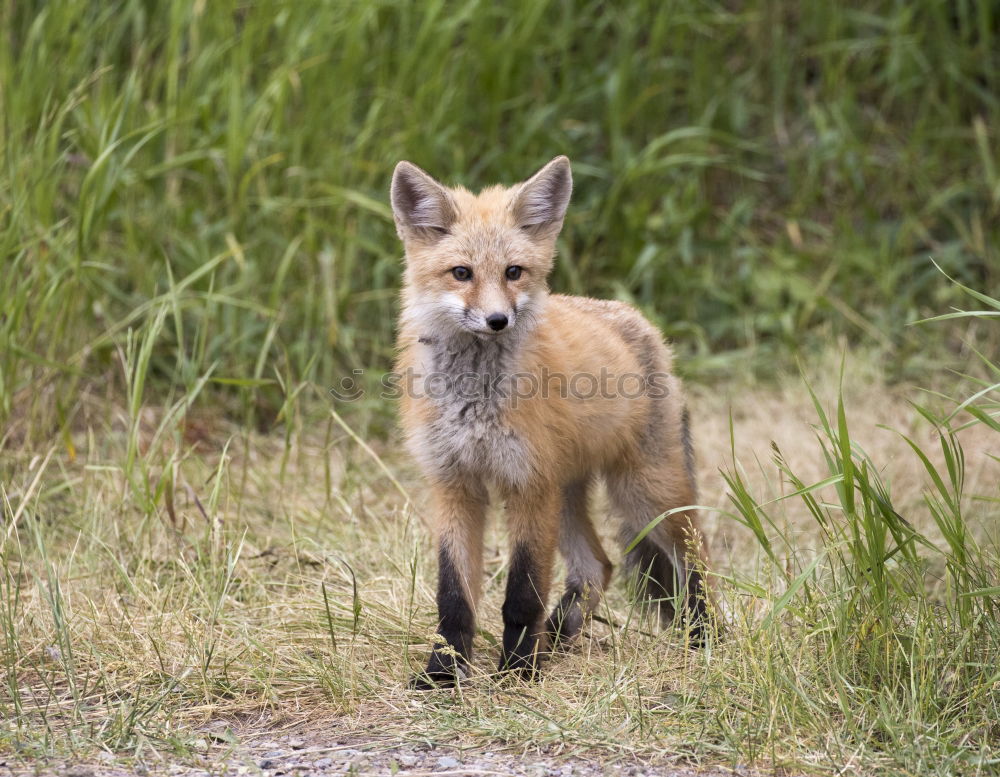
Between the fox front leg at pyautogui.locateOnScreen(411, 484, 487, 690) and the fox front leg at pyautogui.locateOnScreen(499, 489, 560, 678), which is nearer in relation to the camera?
the fox front leg at pyautogui.locateOnScreen(411, 484, 487, 690)

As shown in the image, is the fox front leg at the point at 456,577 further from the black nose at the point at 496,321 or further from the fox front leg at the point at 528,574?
the black nose at the point at 496,321

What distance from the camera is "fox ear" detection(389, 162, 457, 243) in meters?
3.39

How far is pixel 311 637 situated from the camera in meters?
3.27

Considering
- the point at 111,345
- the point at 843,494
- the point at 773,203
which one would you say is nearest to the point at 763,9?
the point at 773,203

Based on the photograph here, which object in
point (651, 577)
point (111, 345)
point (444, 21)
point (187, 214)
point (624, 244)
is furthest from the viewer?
point (624, 244)

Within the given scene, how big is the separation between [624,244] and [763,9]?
6.85ft

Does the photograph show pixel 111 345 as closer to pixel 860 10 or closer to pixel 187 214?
pixel 187 214

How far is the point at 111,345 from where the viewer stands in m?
5.07

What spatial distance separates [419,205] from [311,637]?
1371mm

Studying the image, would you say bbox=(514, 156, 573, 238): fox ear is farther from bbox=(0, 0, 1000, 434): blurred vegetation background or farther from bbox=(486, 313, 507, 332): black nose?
bbox=(0, 0, 1000, 434): blurred vegetation background

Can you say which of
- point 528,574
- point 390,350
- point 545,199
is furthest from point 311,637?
point 390,350

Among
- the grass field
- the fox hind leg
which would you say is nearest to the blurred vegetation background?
the grass field

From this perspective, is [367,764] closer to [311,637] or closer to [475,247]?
[311,637]

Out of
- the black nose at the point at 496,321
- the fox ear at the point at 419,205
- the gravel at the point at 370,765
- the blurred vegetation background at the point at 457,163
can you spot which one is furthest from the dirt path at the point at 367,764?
the blurred vegetation background at the point at 457,163
